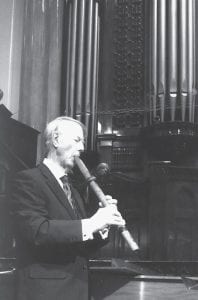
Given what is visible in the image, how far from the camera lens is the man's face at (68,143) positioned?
2.04 m

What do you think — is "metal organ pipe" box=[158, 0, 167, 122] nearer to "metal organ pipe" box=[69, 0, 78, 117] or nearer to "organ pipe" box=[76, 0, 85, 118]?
"organ pipe" box=[76, 0, 85, 118]

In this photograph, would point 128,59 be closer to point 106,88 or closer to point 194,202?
point 106,88

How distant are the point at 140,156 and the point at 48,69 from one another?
156 centimetres

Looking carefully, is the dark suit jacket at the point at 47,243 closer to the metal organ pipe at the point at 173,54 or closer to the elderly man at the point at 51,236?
the elderly man at the point at 51,236

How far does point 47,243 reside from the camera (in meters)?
1.77

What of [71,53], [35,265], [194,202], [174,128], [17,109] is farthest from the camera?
[71,53]

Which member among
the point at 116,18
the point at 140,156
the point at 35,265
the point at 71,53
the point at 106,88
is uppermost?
the point at 116,18

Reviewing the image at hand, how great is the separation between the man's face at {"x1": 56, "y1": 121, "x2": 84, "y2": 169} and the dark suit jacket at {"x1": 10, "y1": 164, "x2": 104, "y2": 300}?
0.11 metres

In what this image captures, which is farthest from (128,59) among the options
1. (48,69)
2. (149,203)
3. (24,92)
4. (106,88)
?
(149,203)

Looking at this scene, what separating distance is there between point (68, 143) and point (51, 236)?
17.5 inches

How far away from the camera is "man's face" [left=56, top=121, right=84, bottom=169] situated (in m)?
2.04

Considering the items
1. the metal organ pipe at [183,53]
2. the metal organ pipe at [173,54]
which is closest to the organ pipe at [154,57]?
the metal organ pipe at [173,54]

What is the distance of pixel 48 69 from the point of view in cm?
602

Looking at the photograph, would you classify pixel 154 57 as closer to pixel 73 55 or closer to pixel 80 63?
pixel 80 63
